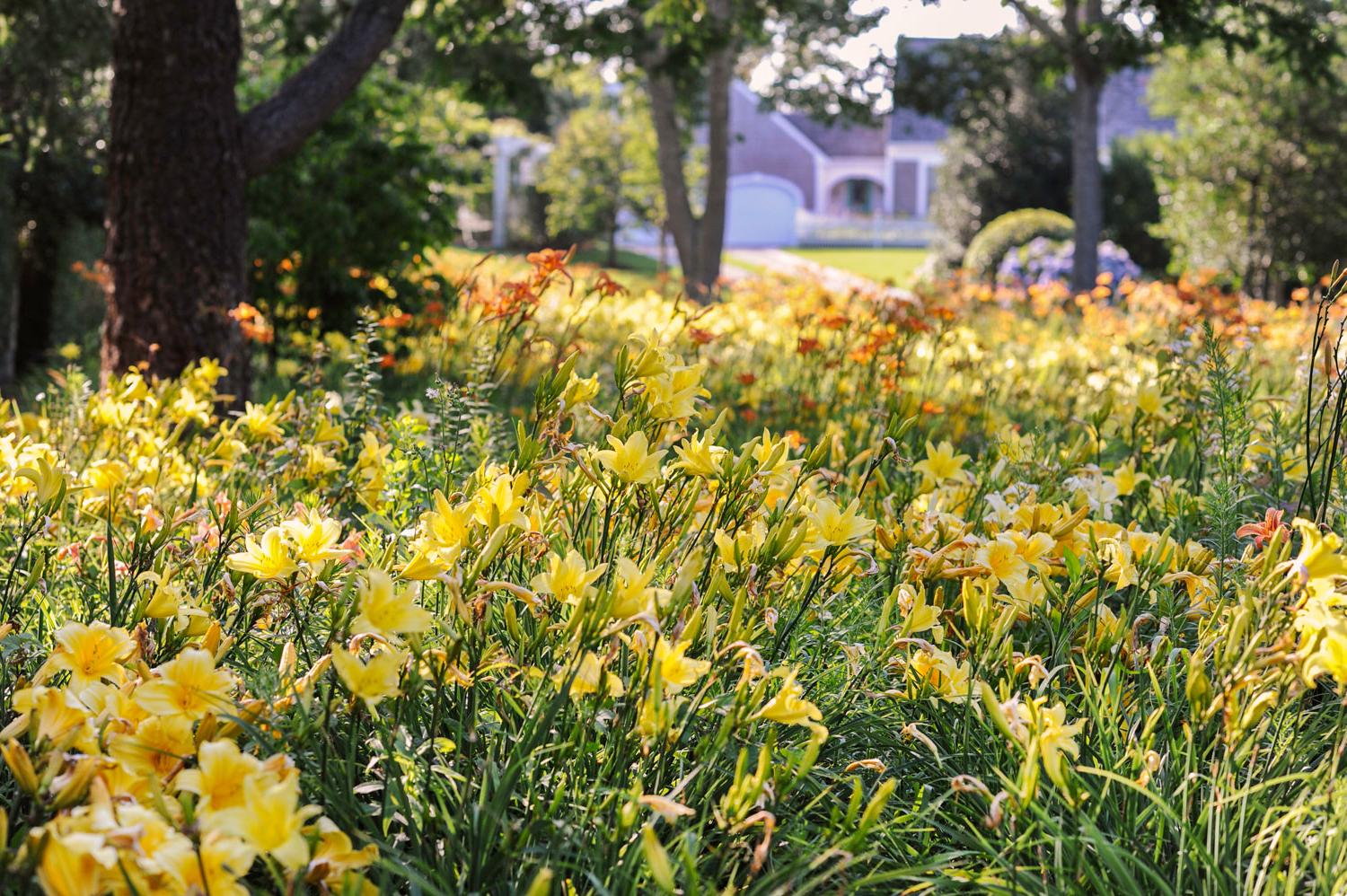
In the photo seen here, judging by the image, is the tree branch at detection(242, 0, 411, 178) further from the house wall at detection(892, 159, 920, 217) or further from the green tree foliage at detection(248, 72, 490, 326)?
the house wall at detection(892, 159, 920, 217)

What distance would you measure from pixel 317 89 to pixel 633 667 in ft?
14.0

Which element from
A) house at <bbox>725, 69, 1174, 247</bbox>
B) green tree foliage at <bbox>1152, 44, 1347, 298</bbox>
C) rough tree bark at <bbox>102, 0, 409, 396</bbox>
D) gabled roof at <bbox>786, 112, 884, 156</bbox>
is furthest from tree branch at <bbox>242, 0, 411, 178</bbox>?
gabled roof at <bbox>786, 112, 884, 156</bbox>

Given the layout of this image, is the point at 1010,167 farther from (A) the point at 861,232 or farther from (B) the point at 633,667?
(B) the point at 633,667

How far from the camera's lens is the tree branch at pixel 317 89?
5.19m

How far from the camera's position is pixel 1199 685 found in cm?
152

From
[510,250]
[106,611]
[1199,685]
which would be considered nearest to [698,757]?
[1199,685]

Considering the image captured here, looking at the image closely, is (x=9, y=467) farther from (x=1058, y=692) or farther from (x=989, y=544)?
(x=1058, y=692)

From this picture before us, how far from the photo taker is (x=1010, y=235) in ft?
61.3

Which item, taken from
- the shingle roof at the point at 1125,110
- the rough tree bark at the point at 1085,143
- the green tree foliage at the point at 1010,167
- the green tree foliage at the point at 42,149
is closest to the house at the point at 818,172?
the shingle roof at the point at 1125,110

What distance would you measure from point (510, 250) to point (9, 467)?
31271 mm

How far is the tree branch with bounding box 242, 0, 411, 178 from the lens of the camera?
519cm

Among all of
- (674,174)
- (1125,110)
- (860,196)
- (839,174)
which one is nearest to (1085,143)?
(674,174)

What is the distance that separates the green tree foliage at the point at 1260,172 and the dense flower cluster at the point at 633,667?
45.9 ft

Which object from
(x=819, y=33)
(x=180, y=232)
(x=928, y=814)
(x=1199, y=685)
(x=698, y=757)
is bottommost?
(x=928, y=814)
